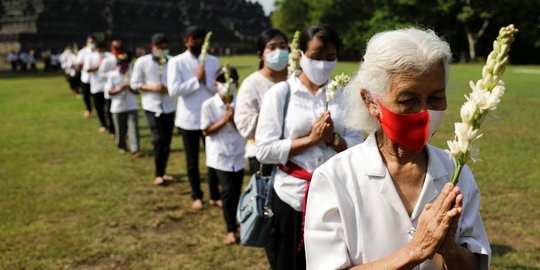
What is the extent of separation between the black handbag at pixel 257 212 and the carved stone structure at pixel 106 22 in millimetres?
41331

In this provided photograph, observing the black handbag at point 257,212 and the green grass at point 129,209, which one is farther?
the green grass at point 129,209

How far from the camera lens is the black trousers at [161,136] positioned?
7.79m

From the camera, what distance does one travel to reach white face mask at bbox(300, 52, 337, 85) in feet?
11.1

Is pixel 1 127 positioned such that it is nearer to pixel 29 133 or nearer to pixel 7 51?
pixel 29 133

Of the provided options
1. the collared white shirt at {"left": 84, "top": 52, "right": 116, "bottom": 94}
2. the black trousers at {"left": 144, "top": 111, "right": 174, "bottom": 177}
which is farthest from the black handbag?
the collared white shirt at {"left": 84, "top": 52, "right": 116, "bottom": 94}

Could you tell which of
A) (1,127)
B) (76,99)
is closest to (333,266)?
(1,127)

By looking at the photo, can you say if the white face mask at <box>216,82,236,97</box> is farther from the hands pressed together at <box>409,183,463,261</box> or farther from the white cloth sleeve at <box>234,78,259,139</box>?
the hands pressed together at <box>409,183,463,261</box>

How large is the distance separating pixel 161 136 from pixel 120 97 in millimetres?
2337

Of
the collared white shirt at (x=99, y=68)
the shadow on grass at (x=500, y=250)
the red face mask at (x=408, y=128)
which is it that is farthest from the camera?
the collared white shirt at (x=99, y=68)

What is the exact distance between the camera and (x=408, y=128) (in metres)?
1.90

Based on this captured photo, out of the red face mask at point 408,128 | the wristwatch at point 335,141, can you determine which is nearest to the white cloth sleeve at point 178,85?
the wristwatch at point 335,141

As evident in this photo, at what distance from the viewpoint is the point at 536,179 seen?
25.1ft

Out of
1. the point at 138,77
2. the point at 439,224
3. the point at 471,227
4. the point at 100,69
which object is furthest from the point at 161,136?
the point at 439,224

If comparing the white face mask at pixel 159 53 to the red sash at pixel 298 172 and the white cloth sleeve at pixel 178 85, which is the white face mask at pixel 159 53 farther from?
the red sash at pixel 298 172
